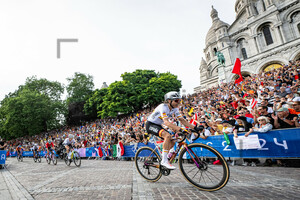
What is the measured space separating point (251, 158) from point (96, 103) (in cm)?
4415

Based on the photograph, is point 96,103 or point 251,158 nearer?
point 251,158

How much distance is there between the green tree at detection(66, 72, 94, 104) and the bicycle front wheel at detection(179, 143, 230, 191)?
171ft

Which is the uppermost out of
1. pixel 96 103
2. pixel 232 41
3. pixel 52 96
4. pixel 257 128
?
pixel 232 41

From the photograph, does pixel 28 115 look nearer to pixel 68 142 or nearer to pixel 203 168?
pixel 68 142

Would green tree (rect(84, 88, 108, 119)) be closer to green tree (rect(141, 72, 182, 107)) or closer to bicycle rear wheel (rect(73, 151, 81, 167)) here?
green tree (rect(141, 72, 182, 107))

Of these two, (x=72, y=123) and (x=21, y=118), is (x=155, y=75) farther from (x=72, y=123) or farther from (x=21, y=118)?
(x=21, y=118)

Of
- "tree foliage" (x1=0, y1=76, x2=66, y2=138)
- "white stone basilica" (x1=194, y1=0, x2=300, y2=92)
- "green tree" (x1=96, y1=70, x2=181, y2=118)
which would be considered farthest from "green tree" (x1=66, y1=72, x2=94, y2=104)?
"white stone basilica" (x1=194, y1=0, x2=300, y2=92)

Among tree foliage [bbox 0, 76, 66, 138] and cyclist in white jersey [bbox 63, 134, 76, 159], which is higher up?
tree foliage [bbox 0, 76, 66, 138]

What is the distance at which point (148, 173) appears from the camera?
4613 mm

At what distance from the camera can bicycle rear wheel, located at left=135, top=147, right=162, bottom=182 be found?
14.3 feet

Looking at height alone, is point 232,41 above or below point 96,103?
above

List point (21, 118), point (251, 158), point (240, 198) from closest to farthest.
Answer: point (240, 198) → point (251, 158) → point (21, 118)

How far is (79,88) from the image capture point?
179ft

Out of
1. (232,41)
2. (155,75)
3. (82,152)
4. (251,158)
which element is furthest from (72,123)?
(251,158)
